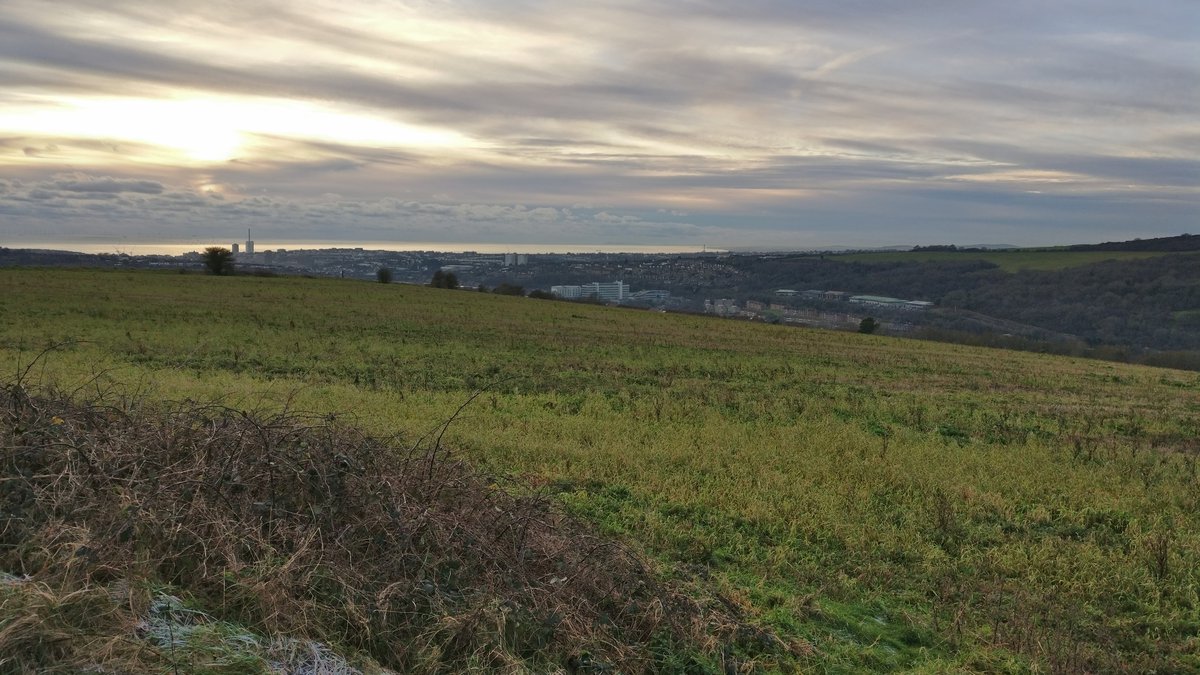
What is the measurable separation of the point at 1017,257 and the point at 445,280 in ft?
327

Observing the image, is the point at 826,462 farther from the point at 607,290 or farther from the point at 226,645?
the point at 607,290

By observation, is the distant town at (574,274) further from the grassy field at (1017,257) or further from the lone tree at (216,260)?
the grassy field at (1017,257)

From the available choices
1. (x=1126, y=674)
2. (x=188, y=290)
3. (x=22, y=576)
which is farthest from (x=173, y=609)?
(x=188, y=290)

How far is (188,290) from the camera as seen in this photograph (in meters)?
49.0

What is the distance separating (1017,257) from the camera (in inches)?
5261

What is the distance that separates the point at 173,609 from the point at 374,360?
18021 millimetres

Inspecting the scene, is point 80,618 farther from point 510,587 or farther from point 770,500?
point 770,500

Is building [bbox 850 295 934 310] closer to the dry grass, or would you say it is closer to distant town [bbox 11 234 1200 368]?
distant town [bbox 11 234 1200 368]

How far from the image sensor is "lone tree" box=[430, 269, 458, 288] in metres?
84.0

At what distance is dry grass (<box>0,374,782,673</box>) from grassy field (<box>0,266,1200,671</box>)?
4.12 feet

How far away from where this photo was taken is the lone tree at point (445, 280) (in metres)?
84.0

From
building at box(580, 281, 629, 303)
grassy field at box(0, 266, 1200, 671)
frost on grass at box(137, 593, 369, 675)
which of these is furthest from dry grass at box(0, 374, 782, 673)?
building at box(580, 281, 629, 303)

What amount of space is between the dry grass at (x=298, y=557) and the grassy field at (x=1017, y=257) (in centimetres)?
12973

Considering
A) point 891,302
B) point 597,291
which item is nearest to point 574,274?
point 597,291
